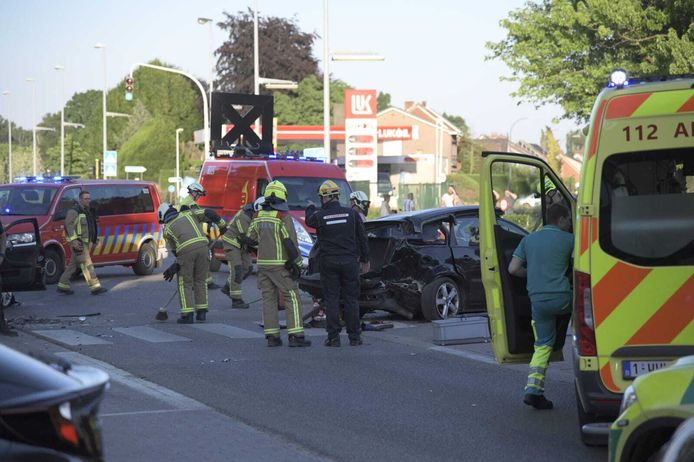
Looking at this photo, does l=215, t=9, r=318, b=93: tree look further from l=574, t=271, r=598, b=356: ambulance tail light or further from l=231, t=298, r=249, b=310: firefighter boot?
l=574, t=271, r=598, b=356: ambulance tail light

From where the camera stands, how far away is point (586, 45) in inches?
1218

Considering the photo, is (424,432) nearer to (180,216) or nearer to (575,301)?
(575,301)

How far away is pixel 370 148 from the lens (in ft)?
131

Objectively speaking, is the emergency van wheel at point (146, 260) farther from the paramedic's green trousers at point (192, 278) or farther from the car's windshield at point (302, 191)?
the paramedic's green trousers at point (192, 278)

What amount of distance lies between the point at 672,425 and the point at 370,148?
34.9 metres

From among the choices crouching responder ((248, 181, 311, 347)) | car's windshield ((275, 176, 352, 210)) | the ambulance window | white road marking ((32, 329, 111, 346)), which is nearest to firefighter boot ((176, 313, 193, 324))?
white road marking ((32, 329, 111, 346))

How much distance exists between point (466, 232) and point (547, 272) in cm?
708

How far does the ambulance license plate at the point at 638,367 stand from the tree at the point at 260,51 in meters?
69.4

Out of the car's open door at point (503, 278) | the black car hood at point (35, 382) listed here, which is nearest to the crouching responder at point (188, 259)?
the car's open door at point (503, 278)

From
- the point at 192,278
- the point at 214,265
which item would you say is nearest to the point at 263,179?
the point at 214,265

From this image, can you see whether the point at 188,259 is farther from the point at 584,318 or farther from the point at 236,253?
the point at 584,318

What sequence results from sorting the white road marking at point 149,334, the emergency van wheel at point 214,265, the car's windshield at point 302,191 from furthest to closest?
the emergency van wheel at point 214,265
the car's windshield at point 302,191
the white road marking at point 149,334

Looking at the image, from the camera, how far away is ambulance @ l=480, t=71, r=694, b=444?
24.0 feet

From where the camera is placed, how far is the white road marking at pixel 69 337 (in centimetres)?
1366
